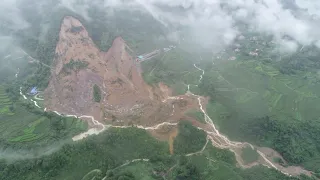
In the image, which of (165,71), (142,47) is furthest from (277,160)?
(142,47)

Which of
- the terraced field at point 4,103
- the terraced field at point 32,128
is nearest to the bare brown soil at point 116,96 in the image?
the terraced field at point 32,128

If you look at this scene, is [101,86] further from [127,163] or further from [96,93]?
[127,163]

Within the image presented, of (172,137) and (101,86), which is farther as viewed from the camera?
(101,86)

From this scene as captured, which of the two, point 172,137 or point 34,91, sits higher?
point 172,137

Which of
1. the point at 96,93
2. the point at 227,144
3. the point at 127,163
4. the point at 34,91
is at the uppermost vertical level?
the point at 227,144

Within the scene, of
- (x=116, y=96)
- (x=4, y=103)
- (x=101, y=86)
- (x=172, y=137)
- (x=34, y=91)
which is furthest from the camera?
(x=34, y=91)

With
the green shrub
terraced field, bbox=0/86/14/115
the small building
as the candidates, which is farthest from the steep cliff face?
terraced field, bbox=0/86/14/115

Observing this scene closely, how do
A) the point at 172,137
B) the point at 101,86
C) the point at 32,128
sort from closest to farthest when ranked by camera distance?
the point at 172,137
the point at 32,128
the point at 101,86

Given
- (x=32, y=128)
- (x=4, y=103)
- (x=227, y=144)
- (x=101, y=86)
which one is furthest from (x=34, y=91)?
(x=227, y=144)
